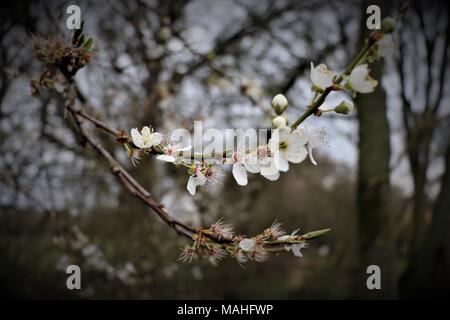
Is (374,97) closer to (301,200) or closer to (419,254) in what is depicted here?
(419,254)

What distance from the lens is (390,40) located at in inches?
30.3

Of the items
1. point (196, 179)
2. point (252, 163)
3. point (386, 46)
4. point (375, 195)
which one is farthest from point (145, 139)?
point (375, 195)

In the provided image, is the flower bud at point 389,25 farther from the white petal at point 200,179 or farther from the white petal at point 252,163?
the white petal at point 200,179

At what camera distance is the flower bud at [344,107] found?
2.84 feet

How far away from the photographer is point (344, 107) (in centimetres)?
87

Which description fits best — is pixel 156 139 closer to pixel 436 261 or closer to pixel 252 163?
pixel 252 163

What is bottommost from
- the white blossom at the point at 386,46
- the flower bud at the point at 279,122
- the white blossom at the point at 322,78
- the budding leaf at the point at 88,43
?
the flower bud at the point at 279,122

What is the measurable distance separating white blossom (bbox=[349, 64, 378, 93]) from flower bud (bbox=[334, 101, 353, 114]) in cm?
5

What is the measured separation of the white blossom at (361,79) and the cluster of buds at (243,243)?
39 centimetres

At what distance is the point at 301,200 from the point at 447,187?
9735 millimetres


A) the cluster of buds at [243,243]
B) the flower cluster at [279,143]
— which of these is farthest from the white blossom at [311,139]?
the cluster of buds at [243,243]

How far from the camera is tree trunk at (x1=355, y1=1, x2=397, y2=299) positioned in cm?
261

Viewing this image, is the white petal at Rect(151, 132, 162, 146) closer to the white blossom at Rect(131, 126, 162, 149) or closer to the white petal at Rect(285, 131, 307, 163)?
the white blossom at Rect(131, 126, 162, 149)

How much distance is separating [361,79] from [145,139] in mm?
575
